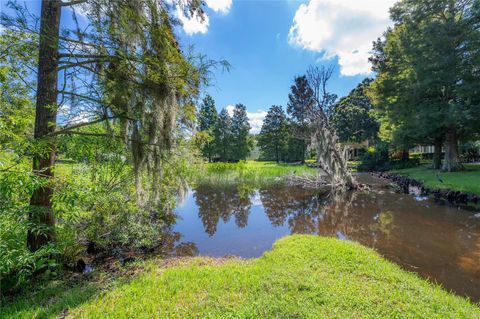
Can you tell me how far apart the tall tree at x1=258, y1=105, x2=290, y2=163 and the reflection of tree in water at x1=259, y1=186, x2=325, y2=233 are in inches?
1005

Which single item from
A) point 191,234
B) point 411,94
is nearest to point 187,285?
point 191,234

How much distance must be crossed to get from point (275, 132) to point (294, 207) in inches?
1219

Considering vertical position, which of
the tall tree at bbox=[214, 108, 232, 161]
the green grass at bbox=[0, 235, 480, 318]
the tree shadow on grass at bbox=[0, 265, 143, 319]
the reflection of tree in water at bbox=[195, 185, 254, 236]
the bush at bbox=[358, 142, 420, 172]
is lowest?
the reflection of tree in water at bbox=[195, 185, 254, 236]

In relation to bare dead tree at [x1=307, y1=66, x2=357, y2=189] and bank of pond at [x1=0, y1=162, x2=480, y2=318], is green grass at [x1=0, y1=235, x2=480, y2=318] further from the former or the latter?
bare dead tree at [x1=307, y1=66, x2=357, y2=189]

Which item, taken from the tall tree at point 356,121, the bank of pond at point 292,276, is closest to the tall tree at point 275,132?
the tall tree at point 356,121

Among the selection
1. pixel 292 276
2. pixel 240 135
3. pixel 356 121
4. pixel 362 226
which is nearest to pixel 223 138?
pixel 240 135

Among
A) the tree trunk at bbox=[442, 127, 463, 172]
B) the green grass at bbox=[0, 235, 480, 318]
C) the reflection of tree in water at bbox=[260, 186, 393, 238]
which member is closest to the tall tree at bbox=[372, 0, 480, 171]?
the tree trunk at bbox=[442, 127, 463, 172]

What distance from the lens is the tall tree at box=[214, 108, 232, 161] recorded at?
37938 millimetres

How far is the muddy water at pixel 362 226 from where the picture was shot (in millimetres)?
4715

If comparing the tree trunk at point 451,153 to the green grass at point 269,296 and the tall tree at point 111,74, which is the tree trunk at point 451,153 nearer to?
the green grass at point 269,296

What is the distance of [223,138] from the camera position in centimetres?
3825

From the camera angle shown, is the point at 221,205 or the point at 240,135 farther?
the point at 240,135

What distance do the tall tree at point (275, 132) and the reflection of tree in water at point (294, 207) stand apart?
2553 cm

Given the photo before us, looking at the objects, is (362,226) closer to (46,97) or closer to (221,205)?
(221,205)
